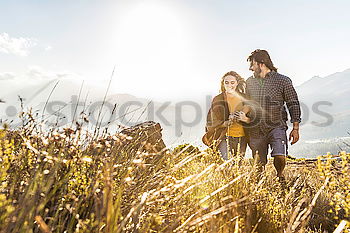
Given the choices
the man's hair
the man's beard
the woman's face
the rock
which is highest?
the man's hair

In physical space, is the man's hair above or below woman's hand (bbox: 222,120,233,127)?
above

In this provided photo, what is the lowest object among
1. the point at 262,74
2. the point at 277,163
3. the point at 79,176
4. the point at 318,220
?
the point at 318,220

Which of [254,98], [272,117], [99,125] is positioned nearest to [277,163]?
[272,117]

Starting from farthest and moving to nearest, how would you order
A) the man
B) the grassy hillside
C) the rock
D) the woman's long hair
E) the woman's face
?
1. the woman's long hair
2. the woman's face
3. the man
4. the rock
5. the grassy hillside

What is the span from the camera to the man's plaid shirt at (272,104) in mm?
5480

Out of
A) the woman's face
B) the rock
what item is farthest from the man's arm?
the rock

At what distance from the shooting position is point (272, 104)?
5598mm

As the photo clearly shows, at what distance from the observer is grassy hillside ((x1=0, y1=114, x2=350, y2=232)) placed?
1438mm

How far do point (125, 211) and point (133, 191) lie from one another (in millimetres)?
227

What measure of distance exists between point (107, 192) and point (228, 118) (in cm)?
441

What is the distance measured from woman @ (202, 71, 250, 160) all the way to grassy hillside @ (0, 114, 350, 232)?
88.2 inches

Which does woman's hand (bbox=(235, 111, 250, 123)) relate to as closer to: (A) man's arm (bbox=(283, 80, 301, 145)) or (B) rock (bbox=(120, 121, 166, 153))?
(A) man's arm (bbox=(283, 80, 301, 145))

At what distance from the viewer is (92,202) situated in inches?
81.6

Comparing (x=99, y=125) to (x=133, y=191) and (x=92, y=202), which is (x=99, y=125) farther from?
(x=92, y=202)
